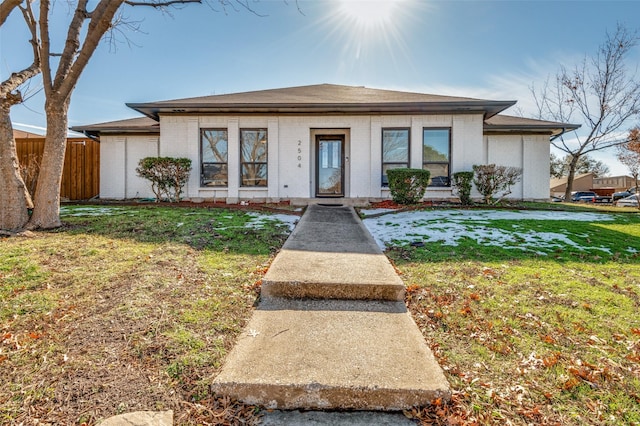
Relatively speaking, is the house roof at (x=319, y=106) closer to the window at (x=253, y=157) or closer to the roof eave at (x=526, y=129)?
the window at (x=253, y=157)

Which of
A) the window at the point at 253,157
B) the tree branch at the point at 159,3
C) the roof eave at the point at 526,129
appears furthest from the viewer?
the roof eave at the point at 526,129

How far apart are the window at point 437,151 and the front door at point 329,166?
2.75 meters

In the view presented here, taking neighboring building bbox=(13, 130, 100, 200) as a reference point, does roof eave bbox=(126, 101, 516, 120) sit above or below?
above

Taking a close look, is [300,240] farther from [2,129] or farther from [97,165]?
[97,165]

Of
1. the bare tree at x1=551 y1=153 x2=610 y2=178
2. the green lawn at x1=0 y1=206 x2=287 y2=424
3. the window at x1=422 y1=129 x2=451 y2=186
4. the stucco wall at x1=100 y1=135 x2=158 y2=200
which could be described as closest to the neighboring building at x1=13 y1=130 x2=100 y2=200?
the stucco wall at x1=100 y1=135 x2=158 y2=200

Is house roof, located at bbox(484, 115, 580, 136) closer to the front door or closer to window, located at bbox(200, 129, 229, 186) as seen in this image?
the front door

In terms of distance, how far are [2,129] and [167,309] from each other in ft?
17.1

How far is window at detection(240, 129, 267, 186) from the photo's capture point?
1028cm

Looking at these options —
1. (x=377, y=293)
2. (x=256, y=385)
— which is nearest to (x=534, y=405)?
(x=377, y=293)

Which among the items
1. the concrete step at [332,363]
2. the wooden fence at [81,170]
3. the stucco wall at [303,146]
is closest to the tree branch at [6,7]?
the stucco wall at [303,146]

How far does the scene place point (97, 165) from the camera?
1171 centimetres

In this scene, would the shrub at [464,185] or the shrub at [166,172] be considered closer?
the shrub at [166,172]

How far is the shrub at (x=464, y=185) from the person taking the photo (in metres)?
9.47

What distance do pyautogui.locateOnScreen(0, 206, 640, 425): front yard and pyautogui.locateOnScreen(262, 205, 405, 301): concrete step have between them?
285mm
